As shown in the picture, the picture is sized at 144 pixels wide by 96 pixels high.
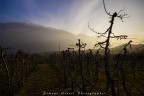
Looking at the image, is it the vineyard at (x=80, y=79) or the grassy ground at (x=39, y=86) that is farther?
the grassy ground at (x=39, y=86)

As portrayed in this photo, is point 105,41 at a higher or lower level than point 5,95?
higher

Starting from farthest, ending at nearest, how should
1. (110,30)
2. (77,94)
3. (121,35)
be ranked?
(77,94) → (110,30) → (121,35)

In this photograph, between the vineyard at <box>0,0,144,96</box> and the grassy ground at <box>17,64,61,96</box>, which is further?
the grassy ground at <box>17,64,61,96</box>

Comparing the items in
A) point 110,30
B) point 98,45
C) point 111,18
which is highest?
point 111,18

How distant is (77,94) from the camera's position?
58.3 ft

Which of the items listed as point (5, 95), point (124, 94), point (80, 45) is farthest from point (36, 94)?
point (124, 94)

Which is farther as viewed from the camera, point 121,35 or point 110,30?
point 110,30

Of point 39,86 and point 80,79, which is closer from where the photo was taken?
point 39,86

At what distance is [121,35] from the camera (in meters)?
7.60

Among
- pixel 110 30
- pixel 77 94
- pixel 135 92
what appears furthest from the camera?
pixel 135 92

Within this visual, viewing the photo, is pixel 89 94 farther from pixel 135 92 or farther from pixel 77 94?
pixel 135 92

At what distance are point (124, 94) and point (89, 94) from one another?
3787mm

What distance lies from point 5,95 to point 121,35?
16.2 m

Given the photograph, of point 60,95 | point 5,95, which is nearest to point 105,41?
point 60,95
